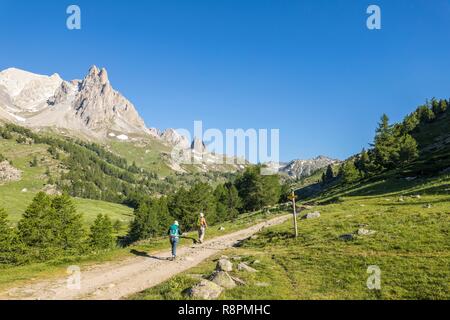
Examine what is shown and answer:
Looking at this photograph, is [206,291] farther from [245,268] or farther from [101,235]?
[101,235]

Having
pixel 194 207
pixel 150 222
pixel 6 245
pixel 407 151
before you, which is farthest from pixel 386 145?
pixel 6 245

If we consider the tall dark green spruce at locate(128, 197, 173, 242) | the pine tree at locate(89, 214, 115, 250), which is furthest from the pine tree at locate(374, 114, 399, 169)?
the pine tree at locate(89, 214, 115, 250)

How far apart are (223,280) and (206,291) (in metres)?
2.06

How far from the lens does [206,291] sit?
53.6 ft

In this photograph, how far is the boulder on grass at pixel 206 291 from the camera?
52.5ft

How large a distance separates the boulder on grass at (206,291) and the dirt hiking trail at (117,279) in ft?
12.8

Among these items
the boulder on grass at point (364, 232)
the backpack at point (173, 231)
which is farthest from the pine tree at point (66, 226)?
the boulder on grass at point (364, 232)

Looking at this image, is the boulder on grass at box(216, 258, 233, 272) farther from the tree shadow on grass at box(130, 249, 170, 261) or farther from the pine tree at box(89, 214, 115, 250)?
the pine tree at box(89, 214, 115, 250)

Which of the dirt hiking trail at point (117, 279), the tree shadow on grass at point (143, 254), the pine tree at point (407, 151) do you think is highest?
the pine tree at point (407, 151)

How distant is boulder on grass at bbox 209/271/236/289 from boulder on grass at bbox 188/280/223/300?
0.73 meters

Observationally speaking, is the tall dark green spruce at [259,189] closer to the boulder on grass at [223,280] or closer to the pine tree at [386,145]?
the pine tree at [386,145]

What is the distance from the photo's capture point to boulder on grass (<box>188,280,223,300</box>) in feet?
52.5

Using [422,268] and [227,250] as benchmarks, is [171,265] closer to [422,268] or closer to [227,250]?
[227,250]
